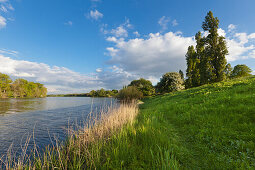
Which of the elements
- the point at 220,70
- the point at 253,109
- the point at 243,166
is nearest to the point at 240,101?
the point at 253,109

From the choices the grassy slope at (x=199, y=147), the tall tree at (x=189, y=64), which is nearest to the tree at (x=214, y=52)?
the tall tree at (x=189, y=64)

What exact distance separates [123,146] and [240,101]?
8.09 meters

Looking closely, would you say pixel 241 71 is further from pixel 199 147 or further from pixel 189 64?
pixel 199 147

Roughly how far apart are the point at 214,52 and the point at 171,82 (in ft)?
44.1

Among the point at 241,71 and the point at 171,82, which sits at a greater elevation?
the point at 241,71

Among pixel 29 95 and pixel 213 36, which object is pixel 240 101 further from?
pixel 29 95

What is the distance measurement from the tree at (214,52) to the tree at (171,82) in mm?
8051

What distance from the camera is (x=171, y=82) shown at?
33594 mm

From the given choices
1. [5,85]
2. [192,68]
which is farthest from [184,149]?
[5,85]

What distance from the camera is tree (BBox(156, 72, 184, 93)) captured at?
3328 centimetres

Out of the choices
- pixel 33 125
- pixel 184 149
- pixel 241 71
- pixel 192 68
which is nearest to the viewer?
pixel 184 149

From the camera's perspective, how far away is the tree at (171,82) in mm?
33281

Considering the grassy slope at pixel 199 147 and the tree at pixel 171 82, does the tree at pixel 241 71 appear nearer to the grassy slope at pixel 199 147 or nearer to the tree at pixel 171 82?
the tree at pixel 171 82

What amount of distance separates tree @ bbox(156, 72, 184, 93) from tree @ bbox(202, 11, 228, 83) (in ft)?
26.4
